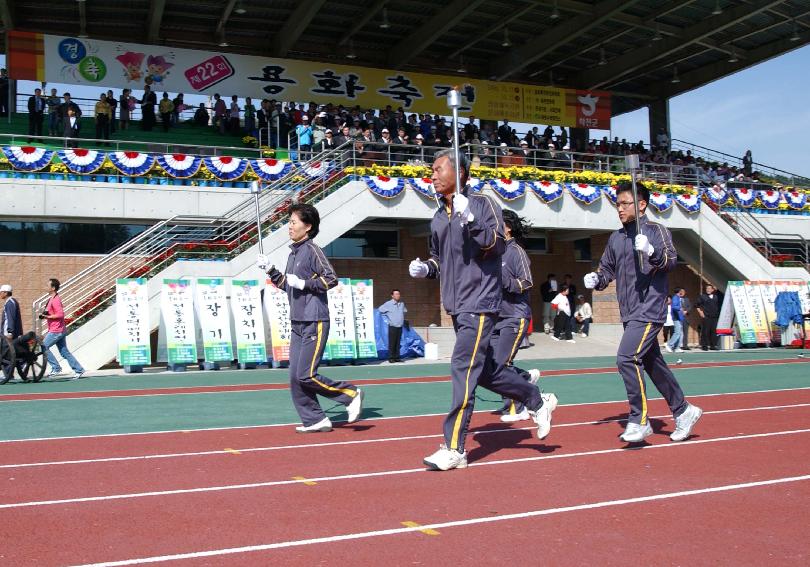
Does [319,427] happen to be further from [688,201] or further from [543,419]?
[688,201]

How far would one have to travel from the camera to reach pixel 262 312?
21.2 metres

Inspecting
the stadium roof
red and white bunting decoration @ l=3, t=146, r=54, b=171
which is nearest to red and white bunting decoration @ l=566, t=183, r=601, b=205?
the stadium roof

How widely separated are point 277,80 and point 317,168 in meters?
7.14

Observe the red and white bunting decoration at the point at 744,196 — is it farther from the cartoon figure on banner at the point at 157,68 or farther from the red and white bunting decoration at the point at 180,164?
the cartoon figure on banner at the point at 157,68

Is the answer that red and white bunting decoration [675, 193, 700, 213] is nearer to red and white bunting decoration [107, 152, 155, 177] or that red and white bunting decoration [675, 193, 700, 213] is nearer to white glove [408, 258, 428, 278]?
red and white bunting decoration [107, 152, 155, 177]

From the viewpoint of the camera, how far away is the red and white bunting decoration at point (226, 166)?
2455cm

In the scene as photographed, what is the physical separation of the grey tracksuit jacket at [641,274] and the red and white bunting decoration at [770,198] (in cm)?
2643

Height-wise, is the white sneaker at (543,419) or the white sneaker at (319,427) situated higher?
the white sneaker at (543,419)

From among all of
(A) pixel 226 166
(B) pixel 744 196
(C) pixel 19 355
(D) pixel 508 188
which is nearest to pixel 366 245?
(D) pixel 508 188

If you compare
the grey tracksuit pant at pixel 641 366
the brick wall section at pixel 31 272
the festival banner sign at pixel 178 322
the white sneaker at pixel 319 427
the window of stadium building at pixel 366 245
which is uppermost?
the window of stadium building at pixel 366 245

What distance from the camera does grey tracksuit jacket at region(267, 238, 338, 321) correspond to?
29.4ft

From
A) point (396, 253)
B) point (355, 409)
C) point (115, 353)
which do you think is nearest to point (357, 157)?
point (396, 253)

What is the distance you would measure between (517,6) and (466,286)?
27016mm

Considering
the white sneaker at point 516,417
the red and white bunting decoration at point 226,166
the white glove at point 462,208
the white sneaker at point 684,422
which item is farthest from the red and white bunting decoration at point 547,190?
the white glove at point 462,208
